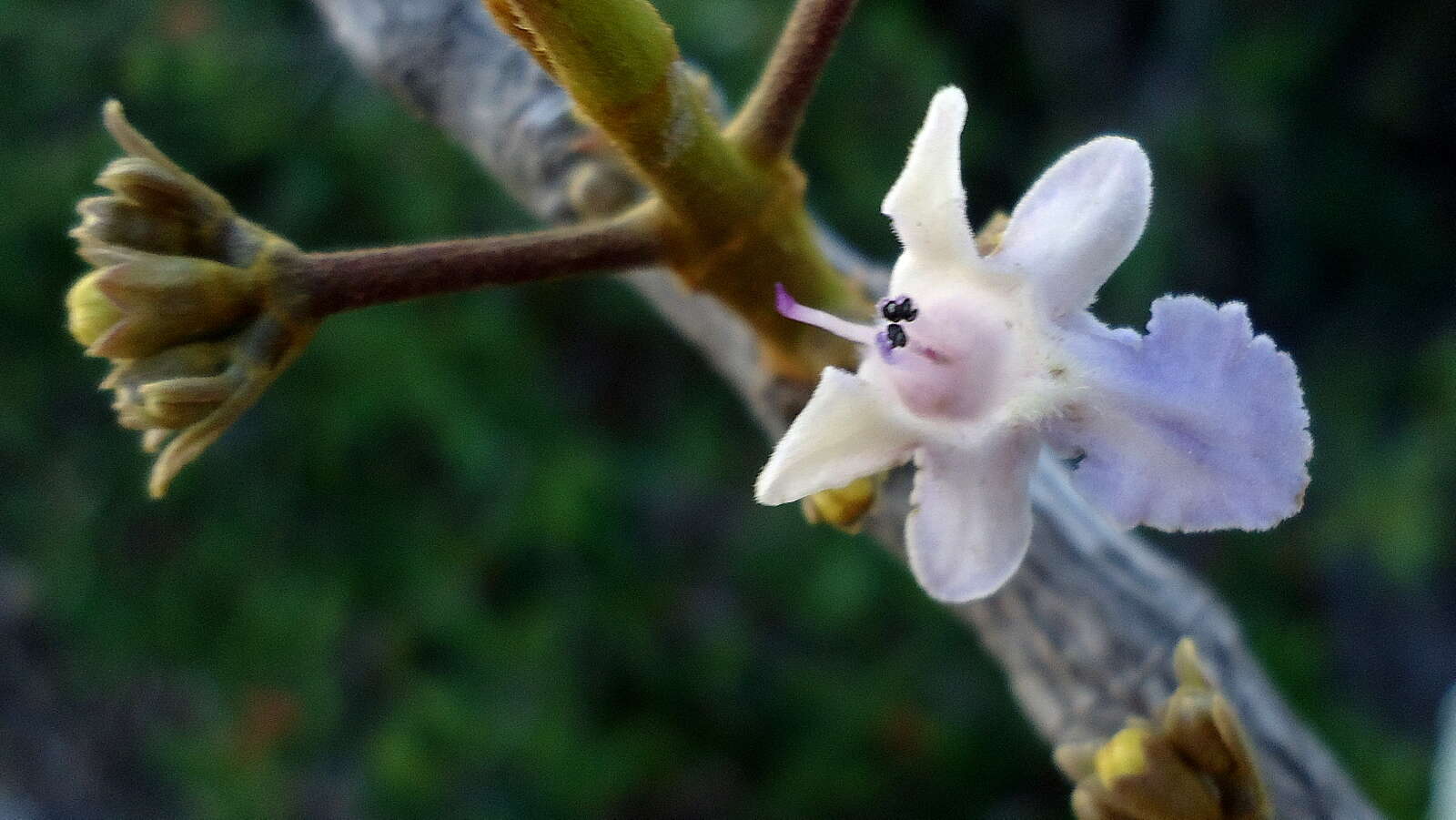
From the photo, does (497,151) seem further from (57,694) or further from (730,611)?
(57,694)

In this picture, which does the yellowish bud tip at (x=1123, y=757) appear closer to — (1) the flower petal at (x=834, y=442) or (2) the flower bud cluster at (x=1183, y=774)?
(2) the flower bud cluster at (x=1183, y=774)

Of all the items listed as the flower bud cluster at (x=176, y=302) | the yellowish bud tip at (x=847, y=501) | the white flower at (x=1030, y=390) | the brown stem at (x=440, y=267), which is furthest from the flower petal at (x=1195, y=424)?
the flower bud cluster at (x=176, y=302)

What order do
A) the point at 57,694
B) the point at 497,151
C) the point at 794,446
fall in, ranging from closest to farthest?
the point at 794,446
the point at 497,151
the point at 57,694

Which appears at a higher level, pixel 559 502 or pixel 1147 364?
pixel 1147 364

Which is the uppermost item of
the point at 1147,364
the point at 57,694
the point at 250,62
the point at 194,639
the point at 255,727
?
the point at 250,62

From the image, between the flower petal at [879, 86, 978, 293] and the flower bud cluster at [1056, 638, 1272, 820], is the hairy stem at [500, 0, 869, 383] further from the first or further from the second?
the flower bud cluster at [1056, 638, 1272, 820]

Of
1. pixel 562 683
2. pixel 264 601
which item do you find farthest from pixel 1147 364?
pixel 264 601

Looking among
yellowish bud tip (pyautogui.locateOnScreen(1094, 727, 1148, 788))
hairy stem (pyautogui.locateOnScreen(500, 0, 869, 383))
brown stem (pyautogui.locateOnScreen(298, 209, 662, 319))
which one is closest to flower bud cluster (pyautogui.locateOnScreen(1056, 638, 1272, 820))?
yellowish bud tip (pyautogui.locateOnScreen(1094, 727, 1148, 788))
